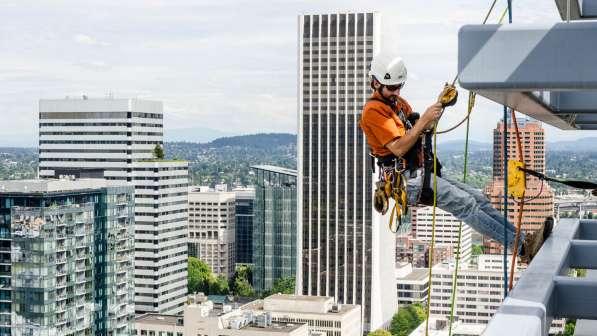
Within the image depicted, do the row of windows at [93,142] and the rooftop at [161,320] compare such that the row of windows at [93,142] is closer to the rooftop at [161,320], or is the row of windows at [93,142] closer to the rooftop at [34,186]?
the rooftop at [161,320]

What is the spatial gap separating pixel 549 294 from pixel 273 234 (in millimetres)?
61011

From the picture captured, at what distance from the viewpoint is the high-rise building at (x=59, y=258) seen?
114 feet

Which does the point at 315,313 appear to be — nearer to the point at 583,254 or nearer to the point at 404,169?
the point at 404,169

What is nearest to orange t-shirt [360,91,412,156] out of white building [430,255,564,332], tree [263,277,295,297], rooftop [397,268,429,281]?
white building [430,255,564,332]

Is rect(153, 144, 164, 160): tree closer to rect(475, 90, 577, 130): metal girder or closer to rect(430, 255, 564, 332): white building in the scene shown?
rect(430, 255, 564, 332): white building

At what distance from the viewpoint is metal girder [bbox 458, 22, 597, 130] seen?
3.72 ft

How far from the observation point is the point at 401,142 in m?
3.40

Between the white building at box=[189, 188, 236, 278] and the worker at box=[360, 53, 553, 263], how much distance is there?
71605 millimetres

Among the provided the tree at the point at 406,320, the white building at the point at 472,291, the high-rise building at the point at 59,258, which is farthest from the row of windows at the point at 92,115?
the high-rise building at the point at 59,258

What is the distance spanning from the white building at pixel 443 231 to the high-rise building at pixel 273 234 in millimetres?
11018

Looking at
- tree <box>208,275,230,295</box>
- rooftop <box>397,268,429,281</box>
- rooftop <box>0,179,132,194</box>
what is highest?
rooftop <box>0,179,132,194</box>

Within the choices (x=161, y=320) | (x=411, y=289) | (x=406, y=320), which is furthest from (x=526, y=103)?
(x=411, y=289)

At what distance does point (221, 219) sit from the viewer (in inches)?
3034

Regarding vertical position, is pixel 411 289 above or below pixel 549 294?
below
